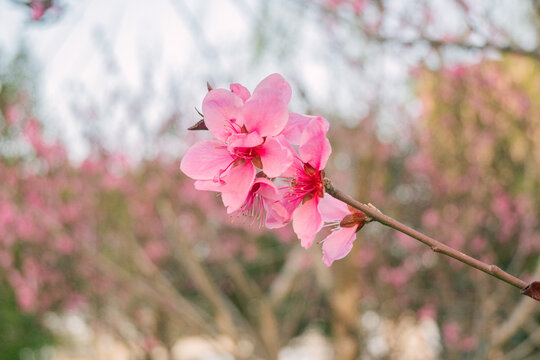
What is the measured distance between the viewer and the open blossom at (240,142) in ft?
2.39

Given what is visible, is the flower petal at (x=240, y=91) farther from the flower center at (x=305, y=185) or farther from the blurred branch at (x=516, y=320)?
the blurred branch at (x=516, y=320)

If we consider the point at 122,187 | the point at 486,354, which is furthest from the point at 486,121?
the point at 122,187

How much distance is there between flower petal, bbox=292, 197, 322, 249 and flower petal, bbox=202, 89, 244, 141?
0.15 metres

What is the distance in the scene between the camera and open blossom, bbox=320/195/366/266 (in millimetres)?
789

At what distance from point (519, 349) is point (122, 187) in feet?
14.5

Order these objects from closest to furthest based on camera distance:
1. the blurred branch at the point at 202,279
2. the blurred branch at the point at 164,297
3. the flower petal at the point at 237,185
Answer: the flower petal at the point at 237,185 → the blurred branch at the point at 164,297 → the blurred branch at the point at 202,279

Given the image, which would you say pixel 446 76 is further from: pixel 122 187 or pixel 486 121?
pixel 122 187

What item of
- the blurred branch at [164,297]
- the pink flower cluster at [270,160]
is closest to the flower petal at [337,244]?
the pink flower cluster at [270,160]

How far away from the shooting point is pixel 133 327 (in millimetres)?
7270

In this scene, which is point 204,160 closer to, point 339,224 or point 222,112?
point 222,112

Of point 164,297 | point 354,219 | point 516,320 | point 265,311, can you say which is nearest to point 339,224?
point 354,219

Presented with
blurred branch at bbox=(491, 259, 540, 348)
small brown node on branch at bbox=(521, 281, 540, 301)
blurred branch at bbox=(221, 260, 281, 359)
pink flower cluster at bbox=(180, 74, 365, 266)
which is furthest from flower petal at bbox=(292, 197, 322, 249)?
blurred branch at bbox=(221, 260, 281, 359)

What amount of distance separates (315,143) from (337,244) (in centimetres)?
18

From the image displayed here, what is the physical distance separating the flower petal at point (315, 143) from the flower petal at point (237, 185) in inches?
3.2
